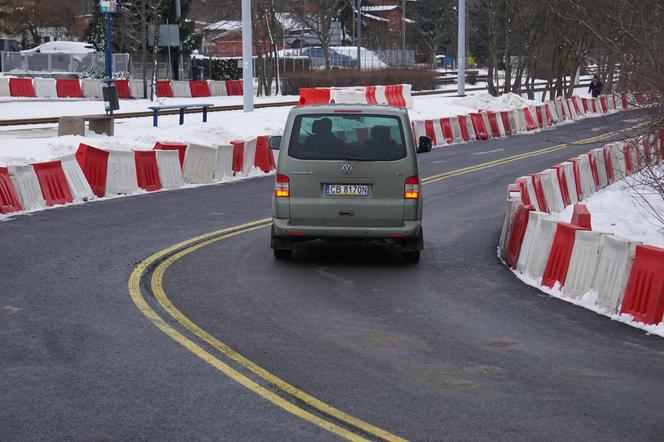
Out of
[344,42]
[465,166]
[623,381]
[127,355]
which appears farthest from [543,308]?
[344,42]

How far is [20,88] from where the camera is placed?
54781 mm

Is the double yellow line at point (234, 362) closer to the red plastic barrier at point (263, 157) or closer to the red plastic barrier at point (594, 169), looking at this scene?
the red plastic barrier at point (594, 169)

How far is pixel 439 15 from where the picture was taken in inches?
4882

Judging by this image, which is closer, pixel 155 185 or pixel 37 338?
pixel 37 338

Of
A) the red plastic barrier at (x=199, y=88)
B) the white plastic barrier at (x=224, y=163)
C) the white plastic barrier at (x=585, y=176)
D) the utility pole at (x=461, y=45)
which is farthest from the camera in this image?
the red plastic barrier at (x=199, y=88)

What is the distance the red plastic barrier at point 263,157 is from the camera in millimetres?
25812

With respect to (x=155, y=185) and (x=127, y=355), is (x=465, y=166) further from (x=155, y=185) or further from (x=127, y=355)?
(x=127, y=355)

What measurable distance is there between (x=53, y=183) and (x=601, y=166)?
466 inches

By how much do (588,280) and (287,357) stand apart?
4.01 metres

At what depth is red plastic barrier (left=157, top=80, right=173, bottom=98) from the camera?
57.0 meters

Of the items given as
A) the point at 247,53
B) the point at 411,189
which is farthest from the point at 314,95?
the point at 411,189

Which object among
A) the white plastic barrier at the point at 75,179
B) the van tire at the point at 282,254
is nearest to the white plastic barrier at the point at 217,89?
the white plastic barrier at the point at 75,179

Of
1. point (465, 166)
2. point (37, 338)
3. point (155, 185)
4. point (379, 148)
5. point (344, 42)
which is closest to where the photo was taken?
point (37, 338)

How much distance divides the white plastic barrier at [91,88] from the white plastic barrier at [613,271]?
46871mm
